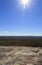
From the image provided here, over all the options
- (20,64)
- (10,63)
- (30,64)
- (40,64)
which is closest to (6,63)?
(10,63)

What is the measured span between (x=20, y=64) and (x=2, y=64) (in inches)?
45.4

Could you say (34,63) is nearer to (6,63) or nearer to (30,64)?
(30,64)

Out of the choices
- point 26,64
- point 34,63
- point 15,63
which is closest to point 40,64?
point 34,63

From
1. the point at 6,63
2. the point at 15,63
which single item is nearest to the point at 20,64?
the point at 15,63

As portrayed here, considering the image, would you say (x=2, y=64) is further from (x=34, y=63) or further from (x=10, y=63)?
(x=34, y=63)

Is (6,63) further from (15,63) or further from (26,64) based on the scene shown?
(26,64)

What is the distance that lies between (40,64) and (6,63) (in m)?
2.22

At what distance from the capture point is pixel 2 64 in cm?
670

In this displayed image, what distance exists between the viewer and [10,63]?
688cm

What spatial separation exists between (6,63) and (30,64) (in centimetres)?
158

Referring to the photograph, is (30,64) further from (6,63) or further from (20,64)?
(6,63)

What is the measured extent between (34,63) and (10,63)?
1.58m

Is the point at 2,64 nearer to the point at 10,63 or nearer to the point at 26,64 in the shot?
the point at 10,63

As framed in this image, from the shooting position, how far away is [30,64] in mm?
6691
